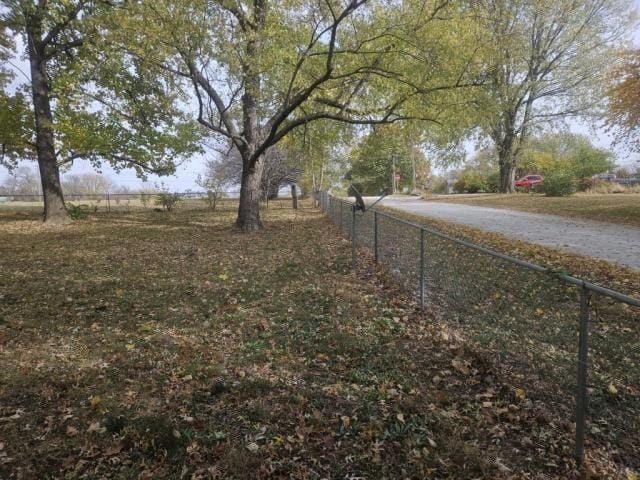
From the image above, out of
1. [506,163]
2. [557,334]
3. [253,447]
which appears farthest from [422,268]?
[506,163]

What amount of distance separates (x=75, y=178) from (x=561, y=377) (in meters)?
79.6

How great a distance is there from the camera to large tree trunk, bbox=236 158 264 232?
12766mm

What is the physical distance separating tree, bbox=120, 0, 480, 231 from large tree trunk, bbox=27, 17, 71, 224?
7.36m

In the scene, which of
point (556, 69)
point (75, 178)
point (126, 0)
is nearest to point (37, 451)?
point (126, 0)

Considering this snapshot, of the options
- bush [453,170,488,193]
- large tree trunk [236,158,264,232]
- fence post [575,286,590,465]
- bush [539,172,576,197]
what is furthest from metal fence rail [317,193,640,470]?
bush [453,170,488,193]

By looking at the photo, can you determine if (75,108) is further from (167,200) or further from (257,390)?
(257,390)

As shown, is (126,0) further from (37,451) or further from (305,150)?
(37,451)

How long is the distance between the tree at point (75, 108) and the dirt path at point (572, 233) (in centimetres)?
1240

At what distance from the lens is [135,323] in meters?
4.85

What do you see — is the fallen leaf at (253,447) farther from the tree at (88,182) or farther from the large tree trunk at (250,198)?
the tree at (88,182)

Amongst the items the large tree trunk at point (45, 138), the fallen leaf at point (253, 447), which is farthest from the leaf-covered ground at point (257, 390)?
the large tree trunk at point (45, 138)

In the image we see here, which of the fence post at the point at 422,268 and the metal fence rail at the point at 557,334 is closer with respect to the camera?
the metal fence rail at the point at 557,334

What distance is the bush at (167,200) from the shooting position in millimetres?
22406

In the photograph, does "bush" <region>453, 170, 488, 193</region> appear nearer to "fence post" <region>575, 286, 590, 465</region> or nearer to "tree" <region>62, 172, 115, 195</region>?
"fence post" <region>575, 286, 590, 465</region>
